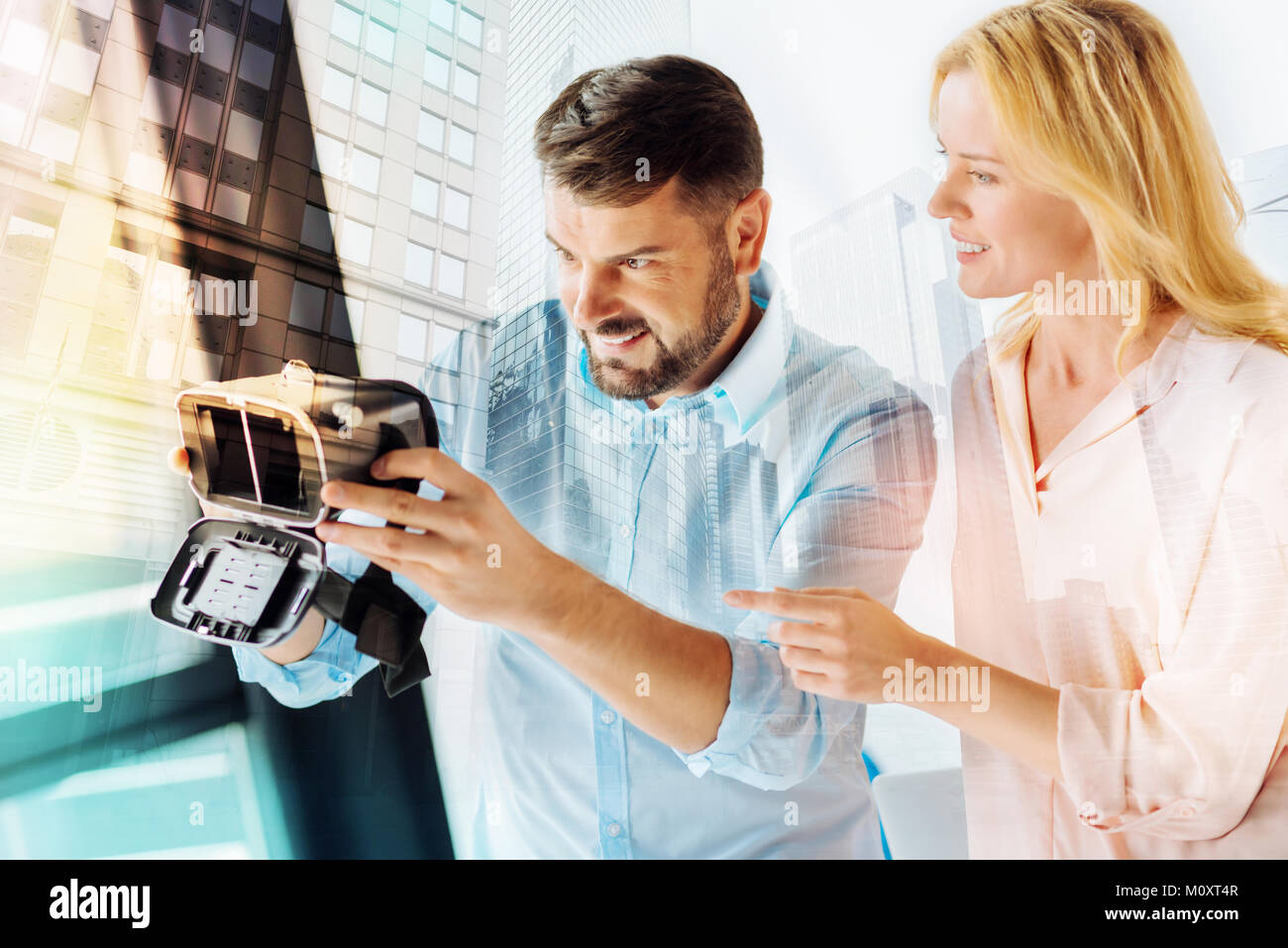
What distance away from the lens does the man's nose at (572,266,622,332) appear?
135 cm

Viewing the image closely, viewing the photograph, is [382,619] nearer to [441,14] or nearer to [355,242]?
[355,242]

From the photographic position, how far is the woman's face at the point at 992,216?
1.41 m

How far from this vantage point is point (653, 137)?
4.36 ft

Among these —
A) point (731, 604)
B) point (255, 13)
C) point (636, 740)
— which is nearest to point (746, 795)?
point (636, 740)

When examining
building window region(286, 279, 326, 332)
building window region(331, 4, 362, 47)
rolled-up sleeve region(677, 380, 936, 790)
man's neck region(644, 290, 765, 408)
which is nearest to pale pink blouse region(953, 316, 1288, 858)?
rolled-up sleeve region(677, 380, 936, 790)

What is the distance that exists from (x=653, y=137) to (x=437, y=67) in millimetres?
450

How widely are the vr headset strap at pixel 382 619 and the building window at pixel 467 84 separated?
0.83 metres

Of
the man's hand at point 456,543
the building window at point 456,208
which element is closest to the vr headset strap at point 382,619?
the man's hand at point 456,543

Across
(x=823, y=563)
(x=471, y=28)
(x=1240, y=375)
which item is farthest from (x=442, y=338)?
(x=1240, y=375)

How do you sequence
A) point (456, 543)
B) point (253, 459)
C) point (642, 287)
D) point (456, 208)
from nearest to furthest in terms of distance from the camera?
1. point (456, 543)
2. point (253, 459)
3. point (642, 287)
4. point (456, 208)

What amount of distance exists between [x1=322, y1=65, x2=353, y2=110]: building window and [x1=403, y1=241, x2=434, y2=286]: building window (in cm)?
28

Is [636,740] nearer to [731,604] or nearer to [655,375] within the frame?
[731,604]
